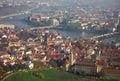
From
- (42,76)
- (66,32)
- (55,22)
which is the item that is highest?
(42,76)

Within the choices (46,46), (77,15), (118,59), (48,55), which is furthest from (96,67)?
(77,15)

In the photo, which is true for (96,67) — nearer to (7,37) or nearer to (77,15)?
(7,37)

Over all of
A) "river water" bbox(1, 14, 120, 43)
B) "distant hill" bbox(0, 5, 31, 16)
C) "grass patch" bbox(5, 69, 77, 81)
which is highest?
"grass patch" bbox(5, 69, 77, 81)

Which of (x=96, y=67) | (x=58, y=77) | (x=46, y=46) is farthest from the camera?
(x=46, y=46)

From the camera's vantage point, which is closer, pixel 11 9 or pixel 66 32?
pixel 66 32

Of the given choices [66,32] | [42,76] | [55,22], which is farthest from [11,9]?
[42,76]

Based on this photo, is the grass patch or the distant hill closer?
the grass patch

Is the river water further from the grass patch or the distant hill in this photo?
the grass patch

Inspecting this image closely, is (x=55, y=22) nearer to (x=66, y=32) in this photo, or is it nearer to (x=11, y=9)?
(x=66, y=32)

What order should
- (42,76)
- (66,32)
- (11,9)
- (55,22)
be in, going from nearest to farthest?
1. (42,76)
2. (66,32)
3. (55,22)
4. (11,9)

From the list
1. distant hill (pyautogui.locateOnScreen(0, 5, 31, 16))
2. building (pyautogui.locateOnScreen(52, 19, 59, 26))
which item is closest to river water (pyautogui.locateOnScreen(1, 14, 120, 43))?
distant hill (pyautogui.locateOnScreen(0, 5, 31, 16))

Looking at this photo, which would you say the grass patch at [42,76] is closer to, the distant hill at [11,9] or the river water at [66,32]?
the river water at [66,32]
